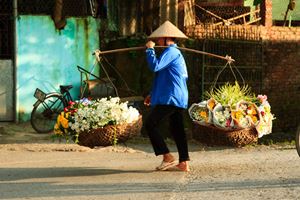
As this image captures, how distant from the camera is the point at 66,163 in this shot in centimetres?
1011

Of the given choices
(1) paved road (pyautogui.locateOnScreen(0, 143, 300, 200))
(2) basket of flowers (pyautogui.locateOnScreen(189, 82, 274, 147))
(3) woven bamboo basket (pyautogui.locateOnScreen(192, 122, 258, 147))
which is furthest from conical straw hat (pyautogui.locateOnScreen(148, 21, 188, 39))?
(1) paved road (pyautogui.locateOnScreen(0, 143, 300, 200))

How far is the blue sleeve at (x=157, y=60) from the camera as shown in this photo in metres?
8.26

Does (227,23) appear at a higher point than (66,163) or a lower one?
higher

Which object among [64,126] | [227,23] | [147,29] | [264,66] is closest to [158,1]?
[147,29]

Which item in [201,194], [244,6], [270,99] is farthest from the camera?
[244,6]

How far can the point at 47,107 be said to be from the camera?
1393cm

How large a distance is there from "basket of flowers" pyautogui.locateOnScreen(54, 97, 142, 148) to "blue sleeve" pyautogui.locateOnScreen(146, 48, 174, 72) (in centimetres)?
75

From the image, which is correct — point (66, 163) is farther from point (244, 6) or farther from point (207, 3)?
point (244, 6)

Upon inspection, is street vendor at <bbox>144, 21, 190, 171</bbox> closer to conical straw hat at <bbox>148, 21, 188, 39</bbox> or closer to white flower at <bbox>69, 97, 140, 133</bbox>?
conical straw hat at <bbox>148, 21, 188, 39</bbox>

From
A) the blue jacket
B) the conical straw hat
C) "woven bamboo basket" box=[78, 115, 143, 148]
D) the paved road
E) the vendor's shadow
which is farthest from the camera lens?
the vendor's shadow

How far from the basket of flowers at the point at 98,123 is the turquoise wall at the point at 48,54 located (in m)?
5.80

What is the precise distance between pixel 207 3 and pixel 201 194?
32.3ft

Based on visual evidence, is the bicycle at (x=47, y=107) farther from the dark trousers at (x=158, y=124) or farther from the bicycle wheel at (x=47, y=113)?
the dark trousers at (x=158, y=124)

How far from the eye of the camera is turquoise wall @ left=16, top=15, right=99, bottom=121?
14227 millimetres
